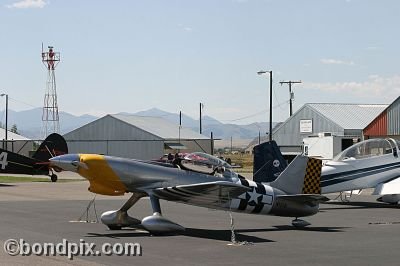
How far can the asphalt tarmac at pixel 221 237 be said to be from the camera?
11367mm

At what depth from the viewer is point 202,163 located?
16.0 meters

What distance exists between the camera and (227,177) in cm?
1616

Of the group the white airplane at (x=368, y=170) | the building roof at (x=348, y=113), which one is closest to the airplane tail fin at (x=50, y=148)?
the white airplane at (x=368, y=170)

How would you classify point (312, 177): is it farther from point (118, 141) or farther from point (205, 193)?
point (118, 141)

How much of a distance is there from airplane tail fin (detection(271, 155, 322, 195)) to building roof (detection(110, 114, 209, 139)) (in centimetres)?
6211

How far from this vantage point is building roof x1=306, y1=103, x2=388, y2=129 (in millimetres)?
77719

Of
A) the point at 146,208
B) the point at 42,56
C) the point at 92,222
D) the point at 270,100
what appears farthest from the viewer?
the point at 42,56

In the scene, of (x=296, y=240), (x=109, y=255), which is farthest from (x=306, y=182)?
(x=109, y=255)

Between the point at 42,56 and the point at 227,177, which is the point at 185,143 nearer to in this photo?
the point at 42,56

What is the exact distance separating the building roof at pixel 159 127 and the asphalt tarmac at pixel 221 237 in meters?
57.2

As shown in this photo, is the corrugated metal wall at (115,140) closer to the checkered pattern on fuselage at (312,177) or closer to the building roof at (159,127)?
the building roof at (159,127)

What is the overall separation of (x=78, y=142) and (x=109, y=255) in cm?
6940

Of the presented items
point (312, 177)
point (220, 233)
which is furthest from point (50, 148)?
point (220, 233)

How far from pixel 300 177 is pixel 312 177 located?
14.8 inches
